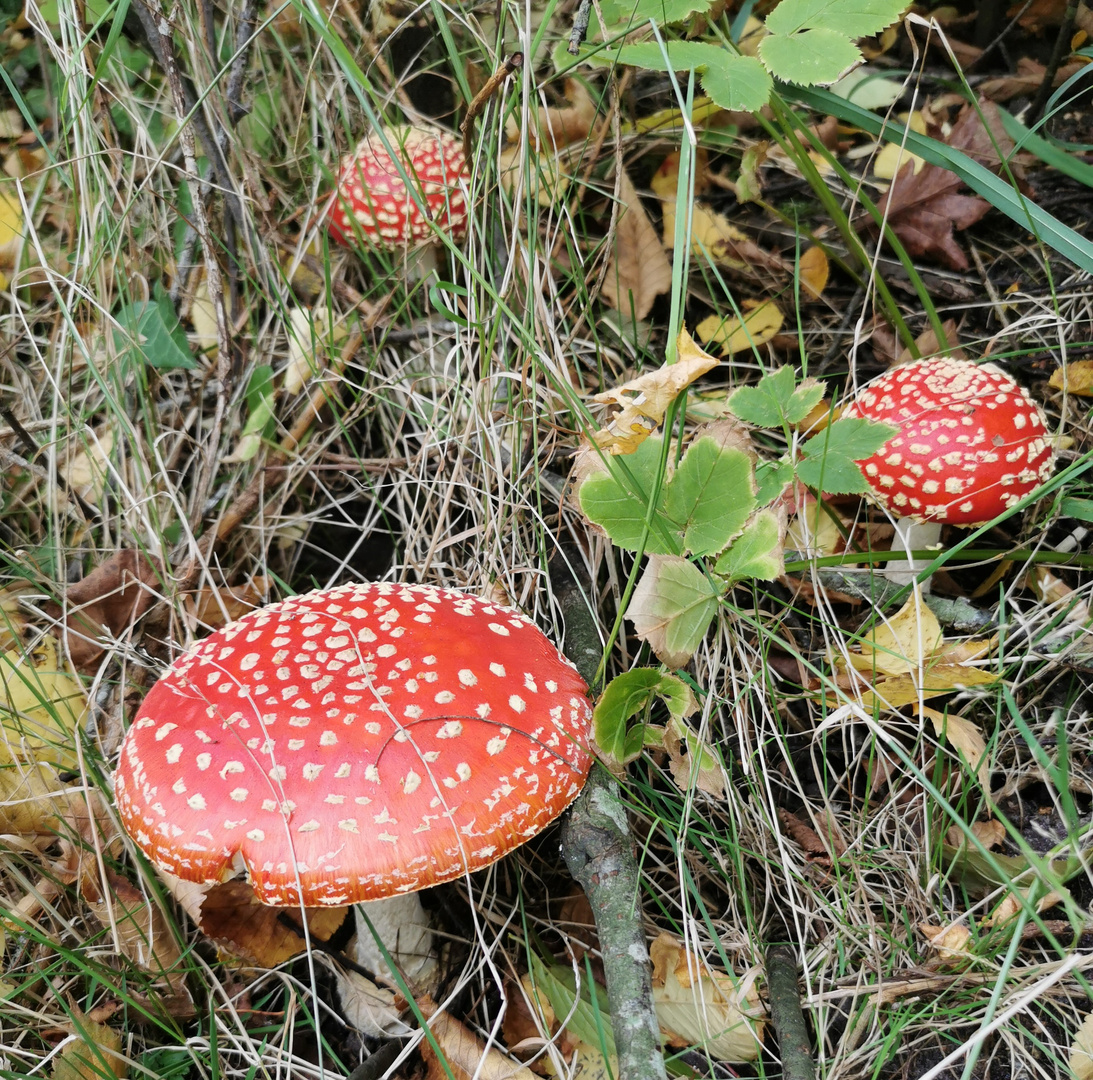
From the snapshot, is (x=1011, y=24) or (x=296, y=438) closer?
(x=296, y=438)

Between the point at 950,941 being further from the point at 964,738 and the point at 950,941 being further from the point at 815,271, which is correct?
the point at 815,271

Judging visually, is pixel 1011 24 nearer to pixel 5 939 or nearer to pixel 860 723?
pixel 860 723

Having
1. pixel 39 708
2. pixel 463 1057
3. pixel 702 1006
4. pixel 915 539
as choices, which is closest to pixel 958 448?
pixel 915 539

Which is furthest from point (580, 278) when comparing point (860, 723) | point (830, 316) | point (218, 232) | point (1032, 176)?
point (1032, 176)

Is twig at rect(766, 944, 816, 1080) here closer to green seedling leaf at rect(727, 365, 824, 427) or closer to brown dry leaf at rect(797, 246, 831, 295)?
green seedling leaf at rect(727, 365, 824, 427)

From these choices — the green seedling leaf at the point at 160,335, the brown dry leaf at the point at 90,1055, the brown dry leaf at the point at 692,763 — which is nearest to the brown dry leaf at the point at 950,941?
the brown dry leaf at the point at 692,763

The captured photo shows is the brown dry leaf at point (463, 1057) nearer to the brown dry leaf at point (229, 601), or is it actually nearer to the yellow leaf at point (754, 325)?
the brown dry leaf at point (229, 601)
